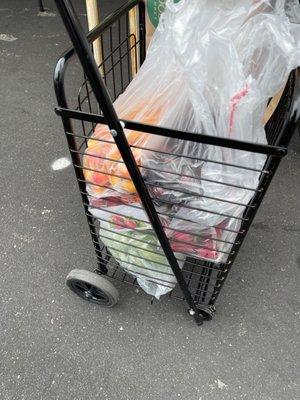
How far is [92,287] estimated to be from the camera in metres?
1.17

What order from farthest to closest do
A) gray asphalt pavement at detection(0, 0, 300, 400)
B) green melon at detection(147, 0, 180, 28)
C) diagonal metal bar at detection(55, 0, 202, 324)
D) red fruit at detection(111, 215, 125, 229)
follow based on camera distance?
green melon at detection(147, 0, 180, 28), gray asphalt pavement at detection(0, 0, 300, 400), red fruit at detection(111, 215, 125, 229), diagonal metal bar at detection(55, 0, 202, 324)

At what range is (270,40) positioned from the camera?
0.86 m

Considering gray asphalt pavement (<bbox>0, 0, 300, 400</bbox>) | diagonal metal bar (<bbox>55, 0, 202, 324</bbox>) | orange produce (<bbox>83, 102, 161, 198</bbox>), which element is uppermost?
diagonal metal bar (<bbox>55, 0, 202, 324</bbox>)

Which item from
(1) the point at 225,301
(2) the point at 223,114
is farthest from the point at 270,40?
(1) the point at 225,301

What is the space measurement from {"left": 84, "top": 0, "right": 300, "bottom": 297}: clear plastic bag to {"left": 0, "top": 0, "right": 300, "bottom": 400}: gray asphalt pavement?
38 cm

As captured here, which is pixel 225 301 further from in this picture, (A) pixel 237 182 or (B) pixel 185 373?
(A) pixel 237 182

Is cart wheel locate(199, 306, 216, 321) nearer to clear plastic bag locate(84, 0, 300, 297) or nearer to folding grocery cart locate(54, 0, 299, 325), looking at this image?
folding grocery cart locate(54, 0, 299, 325)

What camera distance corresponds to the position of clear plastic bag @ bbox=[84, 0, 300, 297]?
→ 2.56 feet

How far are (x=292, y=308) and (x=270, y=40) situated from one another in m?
0.85

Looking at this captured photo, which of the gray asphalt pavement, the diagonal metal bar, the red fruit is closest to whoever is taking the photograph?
the diagonal metal bar

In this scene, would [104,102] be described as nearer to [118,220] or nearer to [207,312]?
[118,220]

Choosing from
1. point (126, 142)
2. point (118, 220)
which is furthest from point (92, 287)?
point (126, 142)

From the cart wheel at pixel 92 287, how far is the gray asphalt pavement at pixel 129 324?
0.05 metres

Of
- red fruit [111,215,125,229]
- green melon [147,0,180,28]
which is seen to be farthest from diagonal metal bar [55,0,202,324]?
green melon [147,0,180,28]
